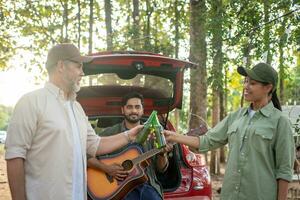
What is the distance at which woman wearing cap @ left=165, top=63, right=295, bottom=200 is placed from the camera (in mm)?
3199

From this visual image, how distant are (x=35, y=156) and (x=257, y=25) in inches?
187

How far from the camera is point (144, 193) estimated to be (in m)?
4.14

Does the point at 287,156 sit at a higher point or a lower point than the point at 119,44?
lower

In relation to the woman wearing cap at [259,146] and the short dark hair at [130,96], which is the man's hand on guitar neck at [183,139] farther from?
the short dark hair at [130,96]

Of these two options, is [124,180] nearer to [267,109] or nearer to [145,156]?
[145,156]

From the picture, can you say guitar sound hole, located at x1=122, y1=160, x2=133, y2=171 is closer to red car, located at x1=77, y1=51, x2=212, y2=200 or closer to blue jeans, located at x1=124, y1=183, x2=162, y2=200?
blue jeans, located at x1=124, y1=183, x2=162, y2=200

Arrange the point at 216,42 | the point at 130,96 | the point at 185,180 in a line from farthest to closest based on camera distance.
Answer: the point at 216,42 < the point at 130,96 < the point at 185,180

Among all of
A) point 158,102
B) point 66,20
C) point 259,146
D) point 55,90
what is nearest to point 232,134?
point 259,146

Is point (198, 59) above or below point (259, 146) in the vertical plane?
above

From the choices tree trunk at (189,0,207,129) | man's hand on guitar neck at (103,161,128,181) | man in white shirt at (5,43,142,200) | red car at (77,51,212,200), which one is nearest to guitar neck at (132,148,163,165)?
man's hand on guitar neck at (103,161,128,181)

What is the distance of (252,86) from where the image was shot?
3379 mm

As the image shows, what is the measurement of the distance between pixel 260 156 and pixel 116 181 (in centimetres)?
141

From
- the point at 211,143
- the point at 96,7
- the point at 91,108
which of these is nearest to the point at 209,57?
the point at 91,108

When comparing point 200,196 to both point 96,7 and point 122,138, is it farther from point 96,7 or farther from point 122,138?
point 96,7
